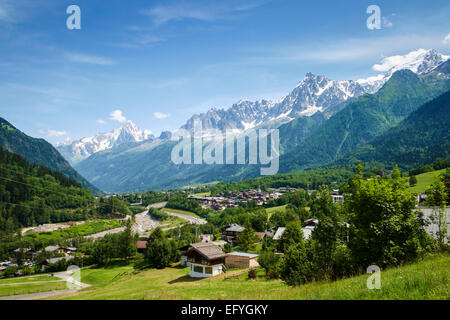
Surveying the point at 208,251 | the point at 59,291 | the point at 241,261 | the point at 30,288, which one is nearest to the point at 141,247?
the point at 30,288

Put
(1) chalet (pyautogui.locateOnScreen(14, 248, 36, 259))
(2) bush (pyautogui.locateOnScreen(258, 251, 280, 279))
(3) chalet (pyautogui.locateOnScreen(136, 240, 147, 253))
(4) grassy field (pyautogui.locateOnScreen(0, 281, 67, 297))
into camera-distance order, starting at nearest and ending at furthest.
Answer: (2) bush (pyautogui.locateOnScreen(258, 251, 280, 279))
(4) grassy field (pyautogui.locateOnScreen(0, 281, 67, 297))
(3) chalet (pyautogui.locateOnScreen(136, 240, 147, 253))
(1) chalet (pyautogui.locateOnScreen(14, 248, 36, 259))

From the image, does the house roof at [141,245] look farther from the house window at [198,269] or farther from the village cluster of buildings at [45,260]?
the house window at [198,269]

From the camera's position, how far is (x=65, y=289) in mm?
56812

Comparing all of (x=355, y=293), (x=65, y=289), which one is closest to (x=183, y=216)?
(x=65, y=289)

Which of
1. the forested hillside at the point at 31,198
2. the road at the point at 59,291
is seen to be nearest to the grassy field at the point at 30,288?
the road at the point at 59,291

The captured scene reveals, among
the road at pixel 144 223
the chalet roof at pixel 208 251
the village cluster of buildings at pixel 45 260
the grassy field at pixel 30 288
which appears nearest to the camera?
the chalet roof at pixel 208 251

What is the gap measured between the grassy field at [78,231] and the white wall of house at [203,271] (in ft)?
340

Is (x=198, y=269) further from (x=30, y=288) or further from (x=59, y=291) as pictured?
(x=30, y=288)

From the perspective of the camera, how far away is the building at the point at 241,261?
51169 millimetres

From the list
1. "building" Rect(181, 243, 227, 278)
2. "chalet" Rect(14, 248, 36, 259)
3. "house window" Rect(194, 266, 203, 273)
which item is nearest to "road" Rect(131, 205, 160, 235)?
"chalet" Rect(14, 248, 36, 259)

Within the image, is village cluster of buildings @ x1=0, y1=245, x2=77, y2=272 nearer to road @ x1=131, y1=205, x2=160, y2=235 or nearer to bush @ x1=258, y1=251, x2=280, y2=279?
road @ x1=131, y1=205, x2=160, y2=235

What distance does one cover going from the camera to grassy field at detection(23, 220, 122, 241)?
12850cm

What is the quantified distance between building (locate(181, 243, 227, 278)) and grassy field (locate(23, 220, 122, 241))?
10328 cm
